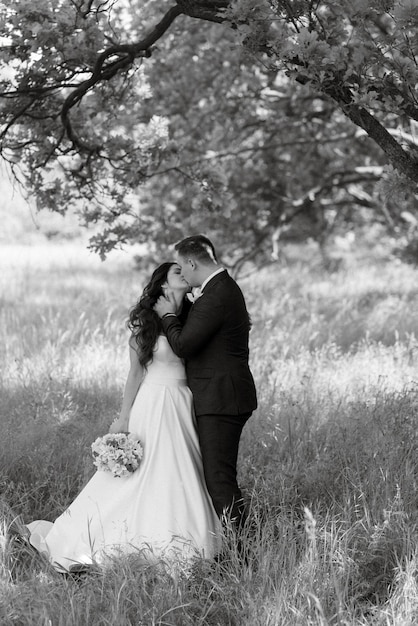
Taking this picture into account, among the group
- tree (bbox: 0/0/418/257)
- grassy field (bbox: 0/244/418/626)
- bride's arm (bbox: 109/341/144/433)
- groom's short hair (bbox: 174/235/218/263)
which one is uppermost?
tree (bbox: 0/0/418/257)

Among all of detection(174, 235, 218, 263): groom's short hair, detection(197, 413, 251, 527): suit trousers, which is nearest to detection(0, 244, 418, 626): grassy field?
detection(197, 413, 251, 527): suit trousers

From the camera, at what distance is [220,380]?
4602 mm

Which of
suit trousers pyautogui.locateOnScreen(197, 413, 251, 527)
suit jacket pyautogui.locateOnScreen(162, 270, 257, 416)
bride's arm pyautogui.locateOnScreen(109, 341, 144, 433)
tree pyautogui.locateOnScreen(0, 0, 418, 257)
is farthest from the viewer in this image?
bride's arm pyautogui.locateOnScreen(109, 341, 144, 433)

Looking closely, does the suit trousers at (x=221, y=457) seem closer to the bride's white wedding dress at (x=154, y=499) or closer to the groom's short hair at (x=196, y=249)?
the bride's white wedding dress at (x=154, y=499)

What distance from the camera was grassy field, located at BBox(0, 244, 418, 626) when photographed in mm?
3826

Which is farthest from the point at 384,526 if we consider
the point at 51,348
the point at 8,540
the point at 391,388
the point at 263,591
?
the point at 51,348

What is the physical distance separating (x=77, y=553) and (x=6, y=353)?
4.15 m

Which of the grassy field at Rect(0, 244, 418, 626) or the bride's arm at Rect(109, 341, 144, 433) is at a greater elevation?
the bride's arm at Rect(109, 341, 144, 433)

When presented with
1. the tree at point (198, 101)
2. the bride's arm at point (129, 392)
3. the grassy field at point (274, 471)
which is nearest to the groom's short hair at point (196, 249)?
the bride's arm at point (129, 392)

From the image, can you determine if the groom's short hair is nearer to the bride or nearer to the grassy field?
the bride

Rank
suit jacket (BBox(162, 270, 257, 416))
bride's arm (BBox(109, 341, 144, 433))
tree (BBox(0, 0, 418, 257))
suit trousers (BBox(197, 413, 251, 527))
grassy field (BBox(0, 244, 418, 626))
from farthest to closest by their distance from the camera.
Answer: bride's arm (BBox(109, 341, 144, 433)), suit trousers (BBox(197, 413, 251, 527)), suit jacket (BBox(162, 270, 257, 416)), tree (BBox(0, 0, 418, 257)), grassy field (BBox(0, 244, 418, 626))

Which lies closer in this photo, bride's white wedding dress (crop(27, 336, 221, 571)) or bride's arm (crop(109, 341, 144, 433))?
bride's white wedding dress (crop(27, 336, 221, 571))

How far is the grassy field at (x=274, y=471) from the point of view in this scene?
3826 millimetres

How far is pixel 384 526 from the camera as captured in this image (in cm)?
432
